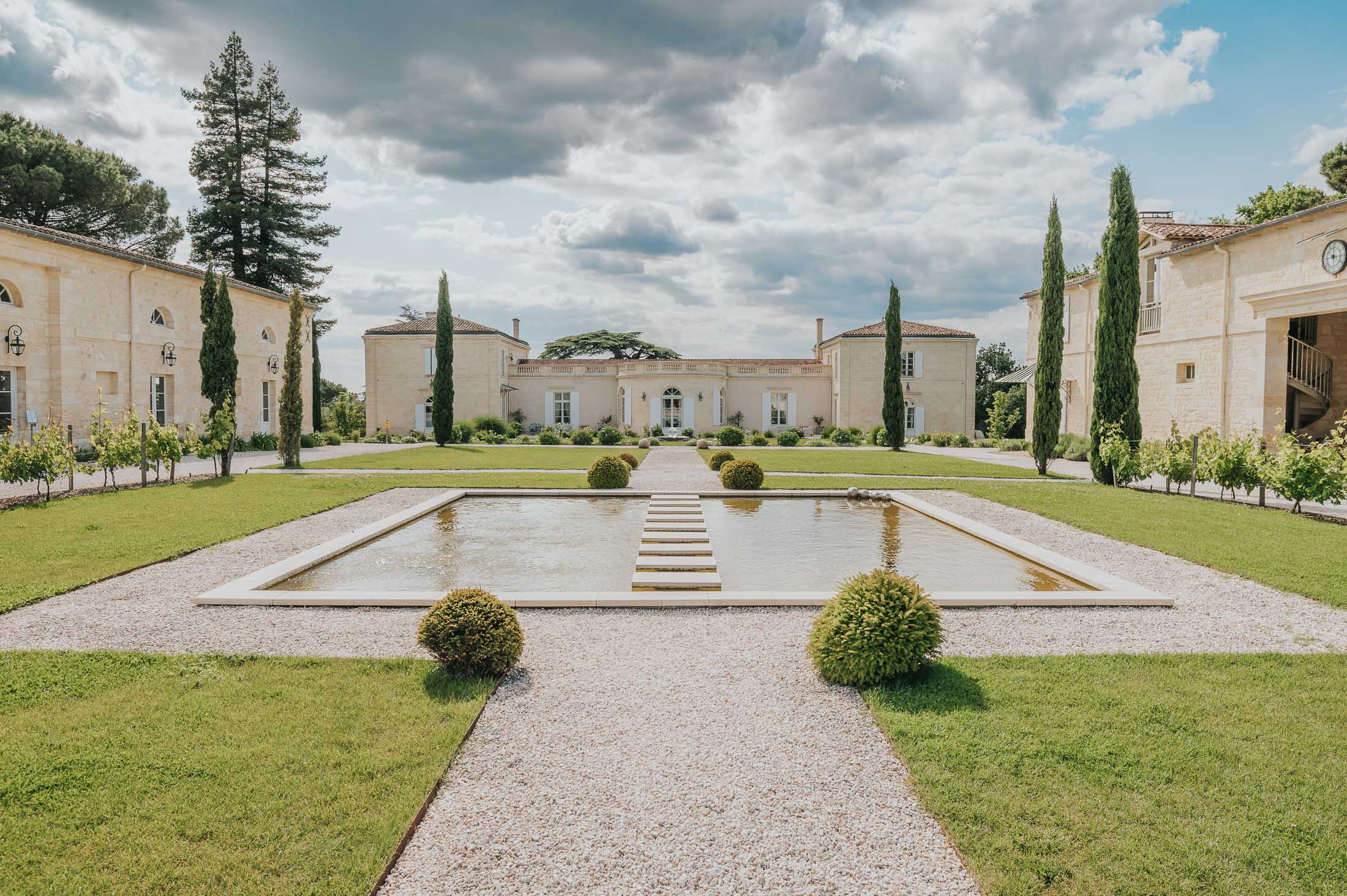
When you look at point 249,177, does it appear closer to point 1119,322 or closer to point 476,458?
point 476,458

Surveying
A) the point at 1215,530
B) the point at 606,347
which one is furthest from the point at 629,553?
the point at 606,347

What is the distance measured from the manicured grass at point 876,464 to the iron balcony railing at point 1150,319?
572cm

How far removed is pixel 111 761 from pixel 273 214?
36151 mm

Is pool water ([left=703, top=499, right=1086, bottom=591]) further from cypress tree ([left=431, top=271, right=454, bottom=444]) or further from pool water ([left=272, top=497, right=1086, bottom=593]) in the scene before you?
cypress tree ([left=431, top=271, right=454, bottom=444])

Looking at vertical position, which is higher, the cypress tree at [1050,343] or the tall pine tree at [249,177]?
the tall pine tree at [249,177]

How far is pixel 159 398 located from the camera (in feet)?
74.3

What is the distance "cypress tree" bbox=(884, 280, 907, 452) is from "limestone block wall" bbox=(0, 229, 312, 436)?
82.3ft

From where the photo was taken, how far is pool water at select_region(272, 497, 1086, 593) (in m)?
7.36

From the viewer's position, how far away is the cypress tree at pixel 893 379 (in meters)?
29.8

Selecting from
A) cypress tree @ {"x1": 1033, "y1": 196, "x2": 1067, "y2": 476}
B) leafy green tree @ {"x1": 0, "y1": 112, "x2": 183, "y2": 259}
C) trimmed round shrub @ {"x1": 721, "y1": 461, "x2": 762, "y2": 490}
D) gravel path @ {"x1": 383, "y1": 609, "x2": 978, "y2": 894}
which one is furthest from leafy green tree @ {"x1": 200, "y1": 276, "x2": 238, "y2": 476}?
cypress tree @ {"x1": 1033, "y1": 196, "x2": 1067, "y2": 476}

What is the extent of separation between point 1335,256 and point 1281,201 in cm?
1667

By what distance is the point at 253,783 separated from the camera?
3.34 metres

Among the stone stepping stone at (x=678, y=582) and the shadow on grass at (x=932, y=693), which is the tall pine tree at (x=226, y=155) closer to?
the stone stepping stone at (x=678, y=582)

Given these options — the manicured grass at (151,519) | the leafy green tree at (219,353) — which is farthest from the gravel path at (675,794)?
the leafy green tree at (219,353)
